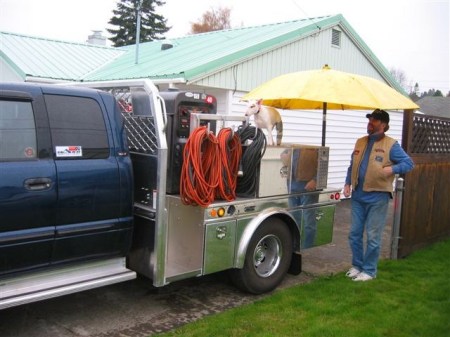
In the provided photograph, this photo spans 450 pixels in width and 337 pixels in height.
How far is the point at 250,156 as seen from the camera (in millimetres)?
4719

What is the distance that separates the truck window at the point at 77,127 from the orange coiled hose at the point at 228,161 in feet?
3.46

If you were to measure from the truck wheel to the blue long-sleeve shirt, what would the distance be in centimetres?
102

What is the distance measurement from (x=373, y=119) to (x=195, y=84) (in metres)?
4.54

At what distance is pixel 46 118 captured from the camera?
Answer: 12.2 feet

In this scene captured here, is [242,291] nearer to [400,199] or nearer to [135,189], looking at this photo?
[135,189]

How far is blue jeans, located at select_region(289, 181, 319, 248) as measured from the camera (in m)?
5.33

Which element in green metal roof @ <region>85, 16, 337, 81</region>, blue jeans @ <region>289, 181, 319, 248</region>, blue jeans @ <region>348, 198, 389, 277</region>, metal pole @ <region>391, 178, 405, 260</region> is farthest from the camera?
green metal roof @ <region>85, 16, 337, 81</region>

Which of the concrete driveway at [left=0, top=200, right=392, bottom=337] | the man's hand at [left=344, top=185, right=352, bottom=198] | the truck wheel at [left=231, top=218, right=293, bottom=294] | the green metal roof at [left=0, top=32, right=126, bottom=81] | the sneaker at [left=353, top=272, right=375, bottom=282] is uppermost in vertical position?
the green metal roof at [left=0, top=32, right=126, bottom=81]

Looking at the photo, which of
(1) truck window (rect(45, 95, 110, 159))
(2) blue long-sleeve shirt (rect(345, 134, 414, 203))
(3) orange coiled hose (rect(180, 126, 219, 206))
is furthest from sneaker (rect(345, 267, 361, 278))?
(1) truck window (rect(45, 95, 110, 159))

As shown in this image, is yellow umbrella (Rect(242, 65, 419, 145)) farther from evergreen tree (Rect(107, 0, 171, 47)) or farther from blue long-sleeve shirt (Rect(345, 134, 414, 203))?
evergreen tree (Rect(107, 0, 171, 47))

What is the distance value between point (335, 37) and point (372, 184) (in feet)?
25.1

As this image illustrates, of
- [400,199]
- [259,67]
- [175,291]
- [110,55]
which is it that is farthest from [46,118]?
[110,55]

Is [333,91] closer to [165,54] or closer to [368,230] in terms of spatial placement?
[368,230]

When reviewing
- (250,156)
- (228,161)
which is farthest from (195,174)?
(250,156)
